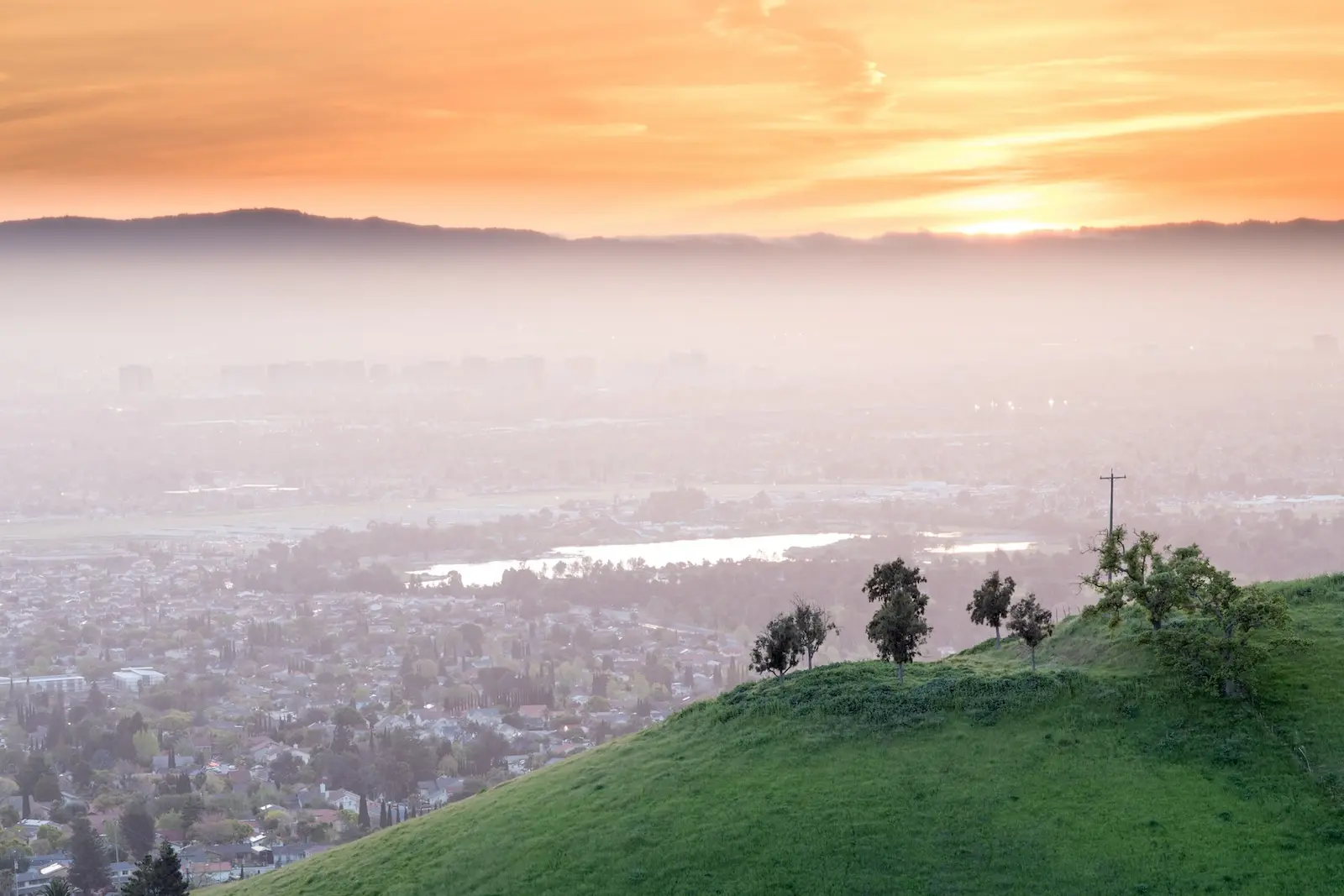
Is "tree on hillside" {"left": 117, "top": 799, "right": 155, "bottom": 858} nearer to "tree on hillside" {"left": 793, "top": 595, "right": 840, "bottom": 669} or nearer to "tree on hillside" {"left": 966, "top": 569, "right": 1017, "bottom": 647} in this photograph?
"tree on hillside" {"left": 793, "top": 595, "right": 840, "bottom": 669}

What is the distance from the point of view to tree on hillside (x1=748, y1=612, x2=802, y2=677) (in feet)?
177

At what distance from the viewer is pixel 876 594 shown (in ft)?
178

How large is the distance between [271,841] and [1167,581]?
53.2 metres

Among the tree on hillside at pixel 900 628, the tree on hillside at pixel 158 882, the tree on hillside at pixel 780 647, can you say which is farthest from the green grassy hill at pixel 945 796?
the tree on hillside at pixel 158 882

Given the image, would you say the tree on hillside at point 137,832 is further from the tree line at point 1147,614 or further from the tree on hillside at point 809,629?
the tree on hillside at point 809,629

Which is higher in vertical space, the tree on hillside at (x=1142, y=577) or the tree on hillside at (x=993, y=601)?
the tree on hillside at (x=1142, y=577)

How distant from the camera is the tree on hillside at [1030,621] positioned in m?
Result: 48.5

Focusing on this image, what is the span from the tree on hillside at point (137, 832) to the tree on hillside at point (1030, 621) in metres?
53.5

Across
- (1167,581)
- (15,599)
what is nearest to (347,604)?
(15,599)

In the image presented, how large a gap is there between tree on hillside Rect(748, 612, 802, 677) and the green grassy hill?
353 centimetres

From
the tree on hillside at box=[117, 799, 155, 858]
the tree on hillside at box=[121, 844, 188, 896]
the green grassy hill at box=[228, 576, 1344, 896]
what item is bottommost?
the tree on hillside at box=[117, 799, 155, 858]

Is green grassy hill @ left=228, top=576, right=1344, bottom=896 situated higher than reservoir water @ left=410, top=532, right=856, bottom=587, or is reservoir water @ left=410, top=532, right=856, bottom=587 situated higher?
green grassy hill @ left=228, top=576, right=1344, bottom=896

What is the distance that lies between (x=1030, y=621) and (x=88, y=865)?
52210 millimetres

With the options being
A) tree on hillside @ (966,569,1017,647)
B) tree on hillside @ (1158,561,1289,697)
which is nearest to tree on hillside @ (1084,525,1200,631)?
tree on hillside @ (1158,561,1289,697)
